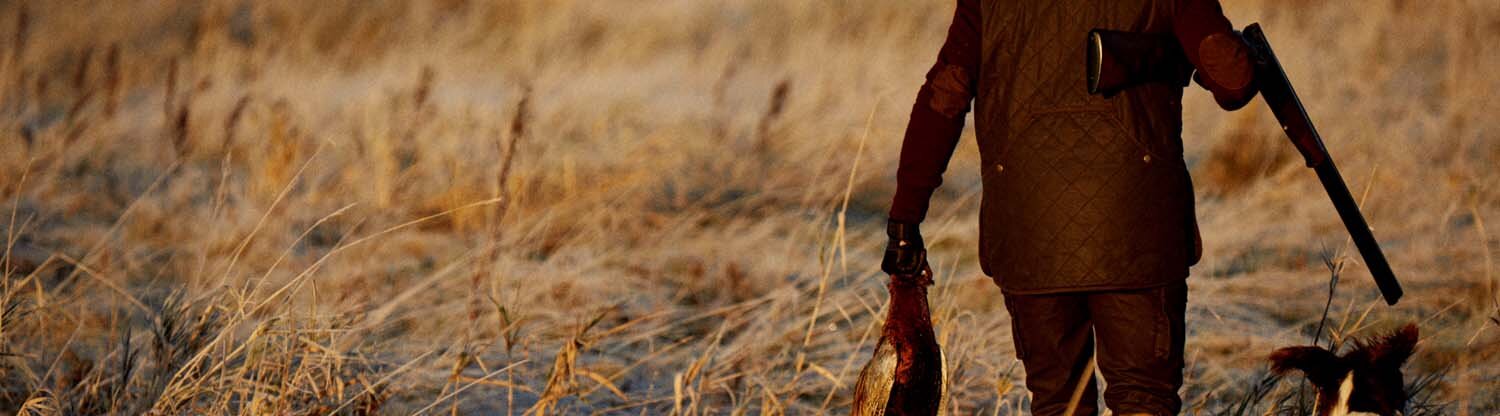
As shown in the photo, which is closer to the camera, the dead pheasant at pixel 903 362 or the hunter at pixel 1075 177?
the hunter at pixel 1075 177

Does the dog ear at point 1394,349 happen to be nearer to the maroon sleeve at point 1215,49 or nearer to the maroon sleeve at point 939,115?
the maroon sleeve at point 1215,49

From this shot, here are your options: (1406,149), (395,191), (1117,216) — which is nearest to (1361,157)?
(1406,149)

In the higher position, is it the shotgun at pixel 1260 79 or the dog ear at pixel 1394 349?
the shotgun at pixel 1260 79

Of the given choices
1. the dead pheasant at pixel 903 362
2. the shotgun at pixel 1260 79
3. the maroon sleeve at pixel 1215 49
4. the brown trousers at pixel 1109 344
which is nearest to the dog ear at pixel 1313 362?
the brown trousers at pixel 1109 344

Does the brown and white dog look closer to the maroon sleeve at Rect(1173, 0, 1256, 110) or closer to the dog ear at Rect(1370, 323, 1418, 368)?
the dog ear at Rect(1370, 323, 1418, 368)

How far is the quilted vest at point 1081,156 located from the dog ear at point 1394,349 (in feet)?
1.04

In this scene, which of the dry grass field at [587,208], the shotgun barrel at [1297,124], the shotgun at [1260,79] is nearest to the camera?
the shotgun at [1260,79]

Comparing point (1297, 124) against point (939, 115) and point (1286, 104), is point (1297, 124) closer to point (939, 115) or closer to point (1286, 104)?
point (1286, 104)

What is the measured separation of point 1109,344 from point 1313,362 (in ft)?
1.05

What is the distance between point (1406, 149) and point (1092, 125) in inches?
181


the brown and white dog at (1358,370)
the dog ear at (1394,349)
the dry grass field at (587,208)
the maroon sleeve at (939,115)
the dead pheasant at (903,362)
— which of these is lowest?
the dry grass field at (587,208)

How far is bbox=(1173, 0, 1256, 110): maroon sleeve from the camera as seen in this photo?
7.93 feet

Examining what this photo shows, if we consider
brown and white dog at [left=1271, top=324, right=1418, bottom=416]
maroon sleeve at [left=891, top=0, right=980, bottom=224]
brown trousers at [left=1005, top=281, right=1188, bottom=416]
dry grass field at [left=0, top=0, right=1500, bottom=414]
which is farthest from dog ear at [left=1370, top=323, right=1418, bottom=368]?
maroon sleeve at [left=891, top=0, right=980, bottom=224]

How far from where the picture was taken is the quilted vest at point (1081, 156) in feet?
8.04
